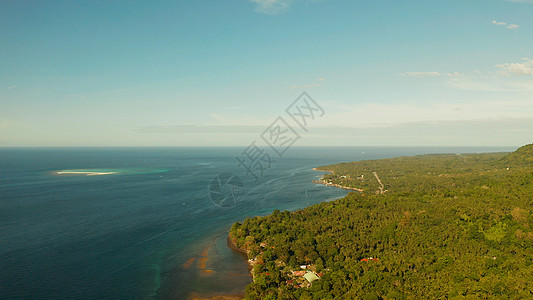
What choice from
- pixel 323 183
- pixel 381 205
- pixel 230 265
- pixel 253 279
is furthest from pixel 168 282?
pixel 323 183

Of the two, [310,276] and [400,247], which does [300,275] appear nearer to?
[310,276]

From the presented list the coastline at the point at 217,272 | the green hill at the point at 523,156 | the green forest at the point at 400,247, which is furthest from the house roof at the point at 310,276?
the green hill at the point at 523,156

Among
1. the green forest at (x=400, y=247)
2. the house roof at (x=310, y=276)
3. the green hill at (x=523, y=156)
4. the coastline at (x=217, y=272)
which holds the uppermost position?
the green hill at (x=523, y=156)

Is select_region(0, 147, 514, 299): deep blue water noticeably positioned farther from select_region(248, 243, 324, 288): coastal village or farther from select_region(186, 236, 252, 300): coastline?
select_region(248, 243, 324, 288): coastal village

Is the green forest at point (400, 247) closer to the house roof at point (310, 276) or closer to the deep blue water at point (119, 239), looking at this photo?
the house roof at point (310, 276)

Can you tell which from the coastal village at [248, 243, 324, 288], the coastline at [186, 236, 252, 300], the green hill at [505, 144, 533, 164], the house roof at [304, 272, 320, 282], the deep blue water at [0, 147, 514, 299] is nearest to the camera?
the coastline at [186, 236, 252, 300]

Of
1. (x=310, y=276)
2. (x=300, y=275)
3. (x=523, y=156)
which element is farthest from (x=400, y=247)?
(x=523, y=156)

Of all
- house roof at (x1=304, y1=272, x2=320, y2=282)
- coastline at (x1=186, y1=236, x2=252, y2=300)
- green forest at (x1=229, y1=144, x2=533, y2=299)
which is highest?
green forest at (x1=229, y1=144, x2=533, y2=299)

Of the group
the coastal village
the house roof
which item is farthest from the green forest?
the coastal village

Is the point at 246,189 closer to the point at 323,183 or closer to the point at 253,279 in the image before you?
the point at 323,183
